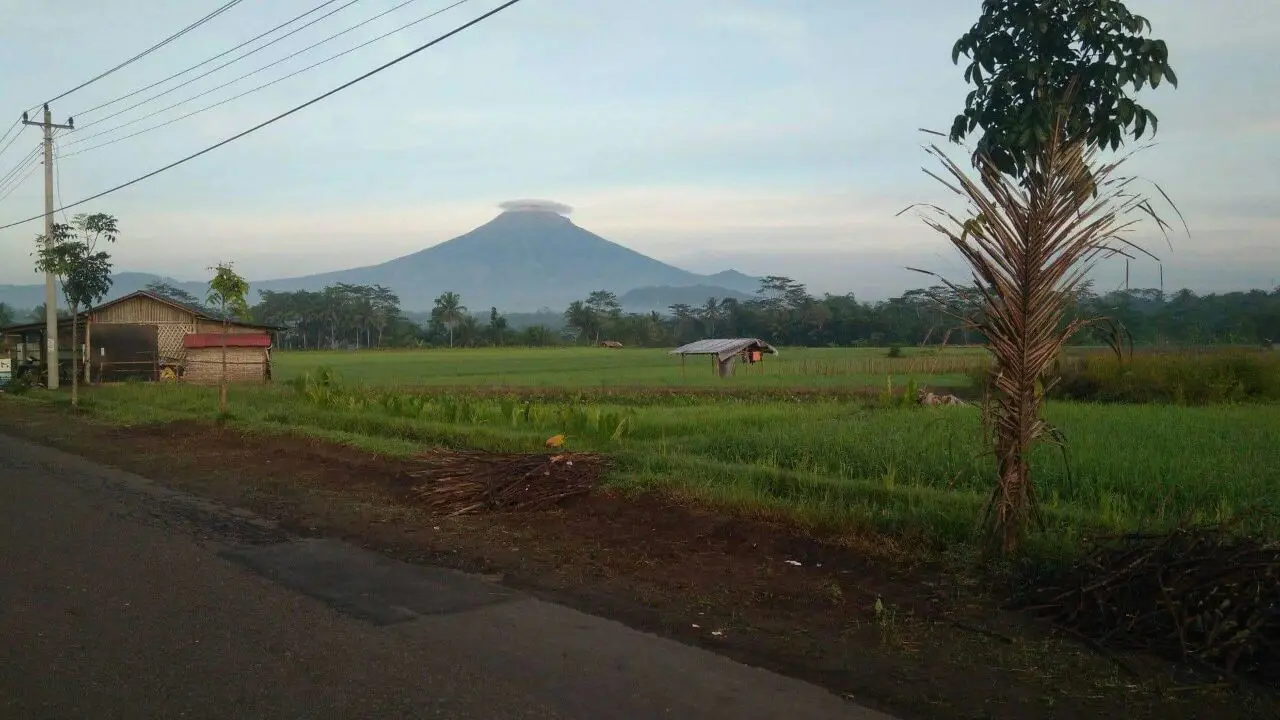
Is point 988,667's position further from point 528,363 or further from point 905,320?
point 905,320

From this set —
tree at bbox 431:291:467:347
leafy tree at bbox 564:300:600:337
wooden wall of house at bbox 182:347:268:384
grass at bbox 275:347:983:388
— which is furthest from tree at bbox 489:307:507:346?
wooden wall of house at bbox 182:347:268:384

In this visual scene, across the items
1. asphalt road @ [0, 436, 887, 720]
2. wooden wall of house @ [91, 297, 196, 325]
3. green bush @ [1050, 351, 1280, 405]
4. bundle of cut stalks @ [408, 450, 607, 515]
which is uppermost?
wooden wall of house @ [91, 297, 196, 325]

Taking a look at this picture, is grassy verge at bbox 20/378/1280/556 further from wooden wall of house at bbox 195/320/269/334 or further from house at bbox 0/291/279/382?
wooden wall of house at bbox 195/320/269/334

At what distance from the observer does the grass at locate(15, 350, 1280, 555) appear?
27.5ft

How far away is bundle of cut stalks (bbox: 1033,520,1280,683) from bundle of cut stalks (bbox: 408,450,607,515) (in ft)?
18.2

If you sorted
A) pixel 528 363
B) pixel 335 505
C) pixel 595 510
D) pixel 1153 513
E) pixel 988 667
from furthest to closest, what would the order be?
pixel 528 363 → pixel 335 505 → pixel 595 510 → pixel 1153 513 → pixel 988 667

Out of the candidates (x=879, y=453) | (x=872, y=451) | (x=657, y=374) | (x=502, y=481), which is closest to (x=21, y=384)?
(x=657, y=374)

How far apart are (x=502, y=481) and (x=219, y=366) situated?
3130 centimetres

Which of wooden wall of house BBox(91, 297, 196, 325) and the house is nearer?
the house

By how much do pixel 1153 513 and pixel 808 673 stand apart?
4676mm

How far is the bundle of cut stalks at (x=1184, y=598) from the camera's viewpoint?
521 cm

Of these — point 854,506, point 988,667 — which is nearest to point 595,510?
point 854,506

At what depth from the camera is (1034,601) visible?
6348 millimetres

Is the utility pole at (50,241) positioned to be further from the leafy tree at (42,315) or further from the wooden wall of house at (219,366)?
the wooden wall of house at (219,366)
